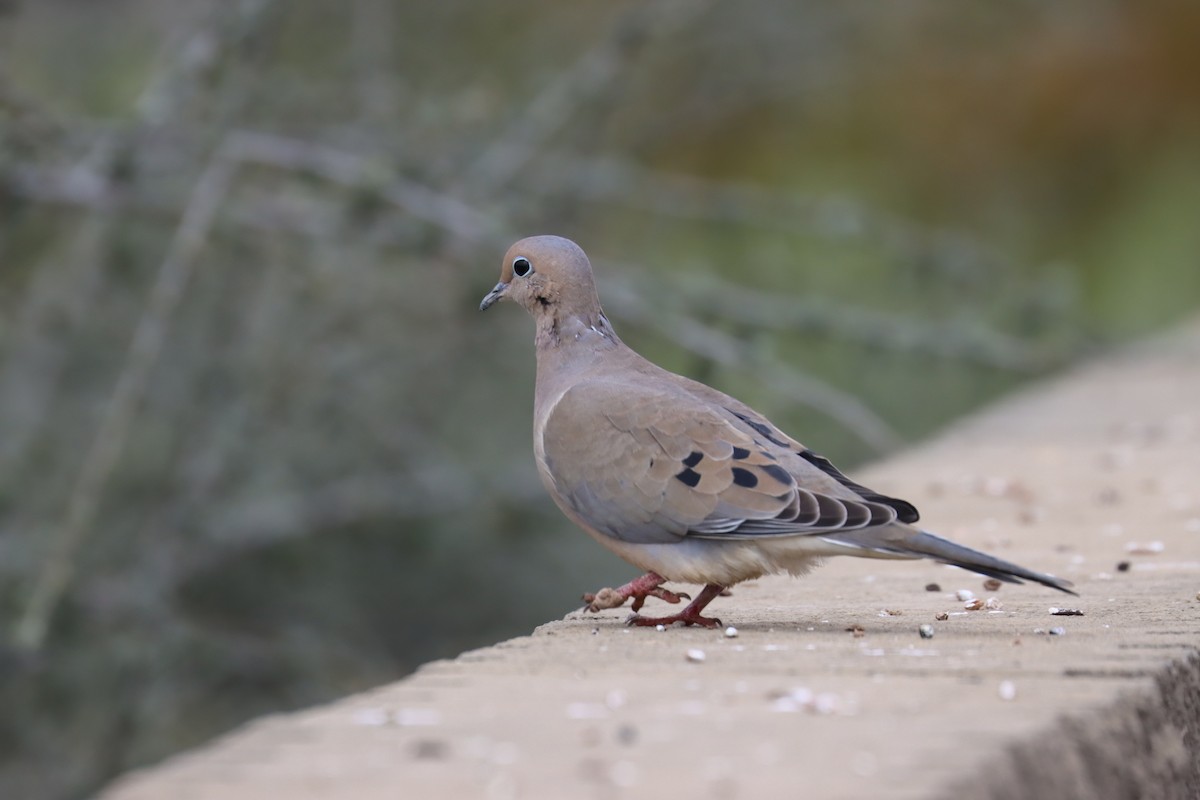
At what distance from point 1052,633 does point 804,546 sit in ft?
2.01

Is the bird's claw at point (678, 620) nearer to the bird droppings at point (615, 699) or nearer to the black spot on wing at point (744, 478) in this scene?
the black spot on wing at point (744, 478)

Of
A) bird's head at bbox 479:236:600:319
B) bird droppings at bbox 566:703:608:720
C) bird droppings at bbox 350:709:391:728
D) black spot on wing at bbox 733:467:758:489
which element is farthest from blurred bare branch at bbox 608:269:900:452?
bird droppings at bbox 350:709:391:728

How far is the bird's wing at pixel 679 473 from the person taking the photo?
12.8 ft

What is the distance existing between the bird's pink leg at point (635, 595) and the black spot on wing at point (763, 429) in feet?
1.45

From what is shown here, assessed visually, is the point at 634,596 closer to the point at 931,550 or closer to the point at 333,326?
the point at 931,550

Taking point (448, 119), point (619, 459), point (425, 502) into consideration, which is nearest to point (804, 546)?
point (619, 459)

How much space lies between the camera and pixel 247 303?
793 cm

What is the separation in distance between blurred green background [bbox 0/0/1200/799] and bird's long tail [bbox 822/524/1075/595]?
2.18 m

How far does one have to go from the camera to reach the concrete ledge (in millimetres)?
2377

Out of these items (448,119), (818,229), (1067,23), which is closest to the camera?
(448,119)

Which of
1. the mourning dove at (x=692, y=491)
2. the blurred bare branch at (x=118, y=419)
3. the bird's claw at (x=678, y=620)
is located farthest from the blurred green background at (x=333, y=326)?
the bird's claw at (x=678, y=620)

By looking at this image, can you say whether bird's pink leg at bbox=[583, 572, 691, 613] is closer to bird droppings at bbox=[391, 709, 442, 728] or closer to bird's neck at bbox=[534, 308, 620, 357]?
bird's neck at bbox=[534, 308, 620, 357]

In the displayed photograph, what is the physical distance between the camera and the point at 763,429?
170 inches

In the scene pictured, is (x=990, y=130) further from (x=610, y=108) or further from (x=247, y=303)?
(x=247, y=303)
